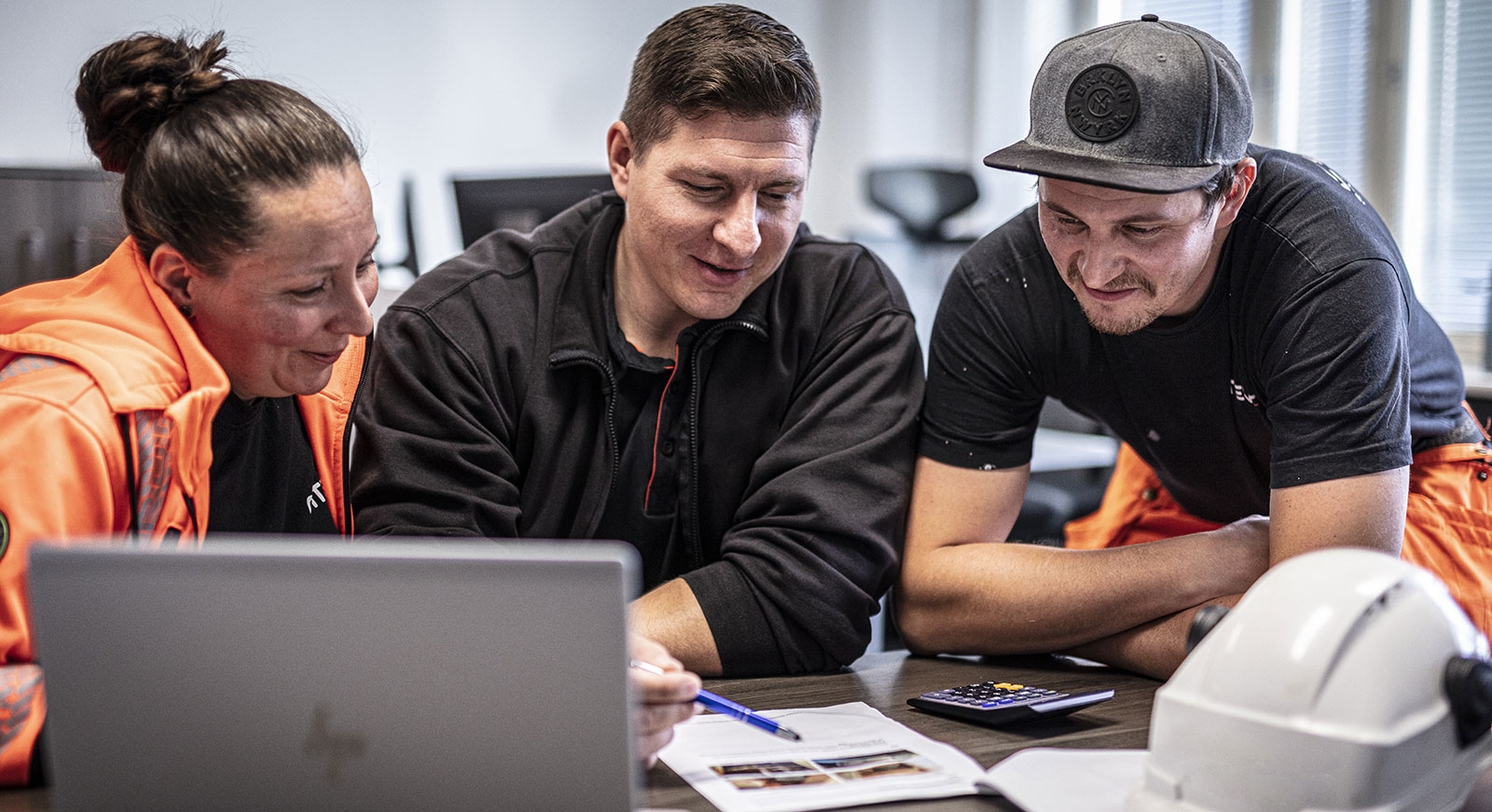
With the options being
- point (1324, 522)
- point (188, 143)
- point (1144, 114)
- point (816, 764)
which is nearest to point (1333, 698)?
point (816, 764)

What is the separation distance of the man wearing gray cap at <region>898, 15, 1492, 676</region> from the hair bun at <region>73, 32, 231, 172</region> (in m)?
0.81

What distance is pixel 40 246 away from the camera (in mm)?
2068

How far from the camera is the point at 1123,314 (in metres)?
1.37

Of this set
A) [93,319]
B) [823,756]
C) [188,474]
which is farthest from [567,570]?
[93,319]

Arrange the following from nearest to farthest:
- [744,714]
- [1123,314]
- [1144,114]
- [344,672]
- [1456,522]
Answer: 1. [344,672]
2. [744,714]
3. [1144,114]
4. [1123,314]
5. [1456,522]

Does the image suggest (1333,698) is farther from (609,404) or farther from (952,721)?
(609,404)

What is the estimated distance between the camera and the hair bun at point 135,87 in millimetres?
1115

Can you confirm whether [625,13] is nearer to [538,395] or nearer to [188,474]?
[538,395]

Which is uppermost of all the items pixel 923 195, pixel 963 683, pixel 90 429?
pixel 923 195

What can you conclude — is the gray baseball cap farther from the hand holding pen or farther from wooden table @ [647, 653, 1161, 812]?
the hand holding pen

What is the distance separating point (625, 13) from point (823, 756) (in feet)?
14.8

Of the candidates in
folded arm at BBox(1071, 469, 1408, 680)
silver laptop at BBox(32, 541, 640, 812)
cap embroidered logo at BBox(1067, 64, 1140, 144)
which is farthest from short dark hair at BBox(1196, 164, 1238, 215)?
silver laptop at BBox(32, 541, 640, 812)

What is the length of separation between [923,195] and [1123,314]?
3231 millimetres

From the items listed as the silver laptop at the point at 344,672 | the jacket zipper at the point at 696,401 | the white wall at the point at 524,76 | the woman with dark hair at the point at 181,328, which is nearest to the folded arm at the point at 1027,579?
the jacket zipper at the point at 696,401
